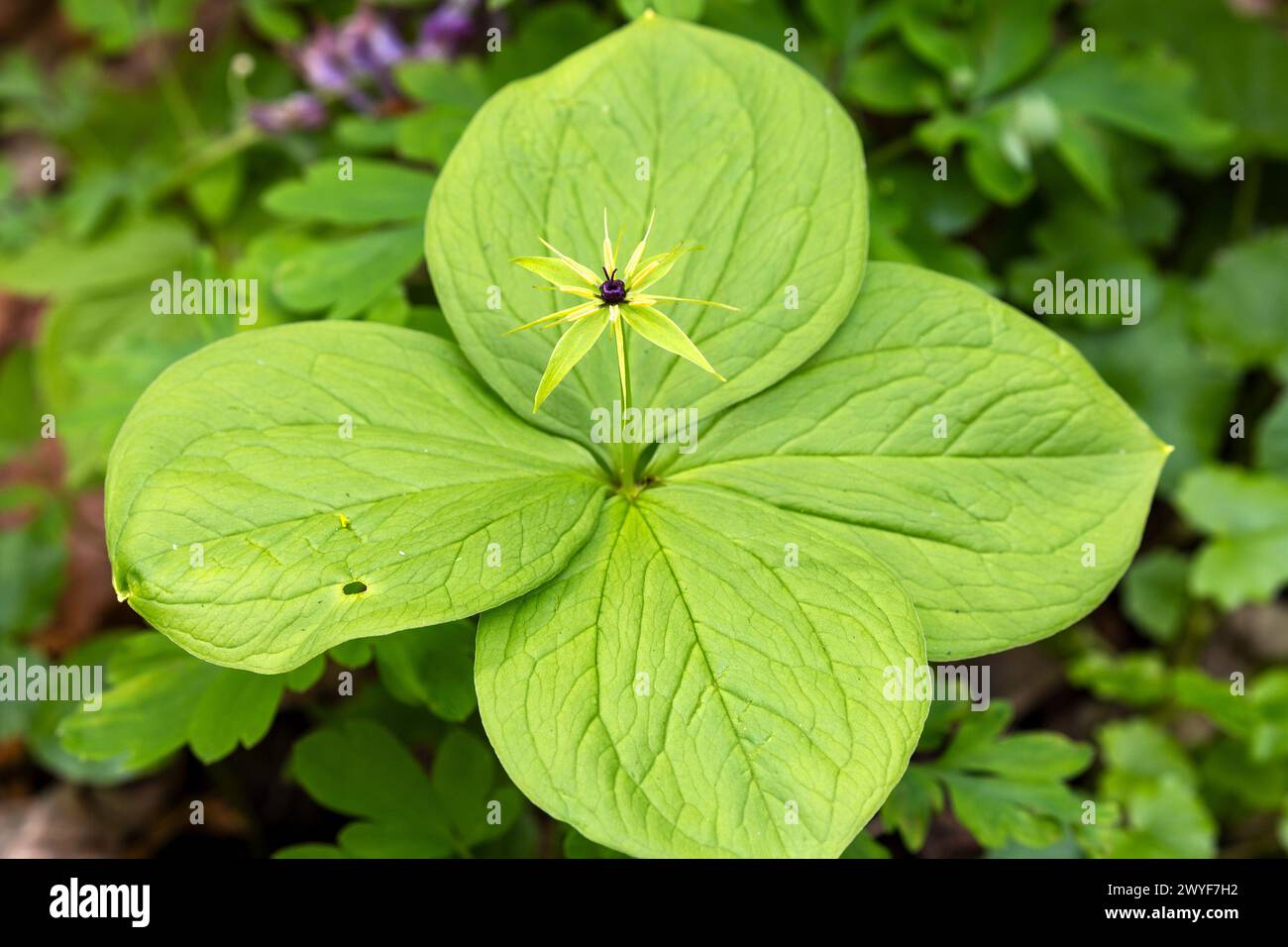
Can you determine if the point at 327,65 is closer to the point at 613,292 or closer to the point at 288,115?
the point at 288,115

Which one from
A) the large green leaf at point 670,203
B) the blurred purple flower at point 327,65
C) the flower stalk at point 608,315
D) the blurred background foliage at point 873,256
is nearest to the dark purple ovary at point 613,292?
the flower stalk at point 608,315

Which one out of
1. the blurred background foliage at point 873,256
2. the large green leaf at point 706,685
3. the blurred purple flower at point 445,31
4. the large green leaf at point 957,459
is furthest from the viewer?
the blurred purple flower at point 445,31

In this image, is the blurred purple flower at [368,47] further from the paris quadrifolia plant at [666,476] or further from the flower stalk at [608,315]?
the flower stalk at [608,315]

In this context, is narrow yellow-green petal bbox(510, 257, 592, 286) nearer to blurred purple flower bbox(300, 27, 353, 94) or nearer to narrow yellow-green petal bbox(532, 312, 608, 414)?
narrow yellow-green petal bbox(532, 312, 608, 414)

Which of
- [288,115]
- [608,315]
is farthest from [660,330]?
[288,115]

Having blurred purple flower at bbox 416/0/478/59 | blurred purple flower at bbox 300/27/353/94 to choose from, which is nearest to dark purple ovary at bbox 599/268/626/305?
blurred purple flower at bbox 416/0/478/59

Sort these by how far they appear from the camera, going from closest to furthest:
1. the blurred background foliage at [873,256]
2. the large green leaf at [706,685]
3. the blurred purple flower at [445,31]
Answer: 1. the large green leaf at [706,685]
2. the blurred background foliage at [873,256]
3. the blurred purple flower at [445,31]
